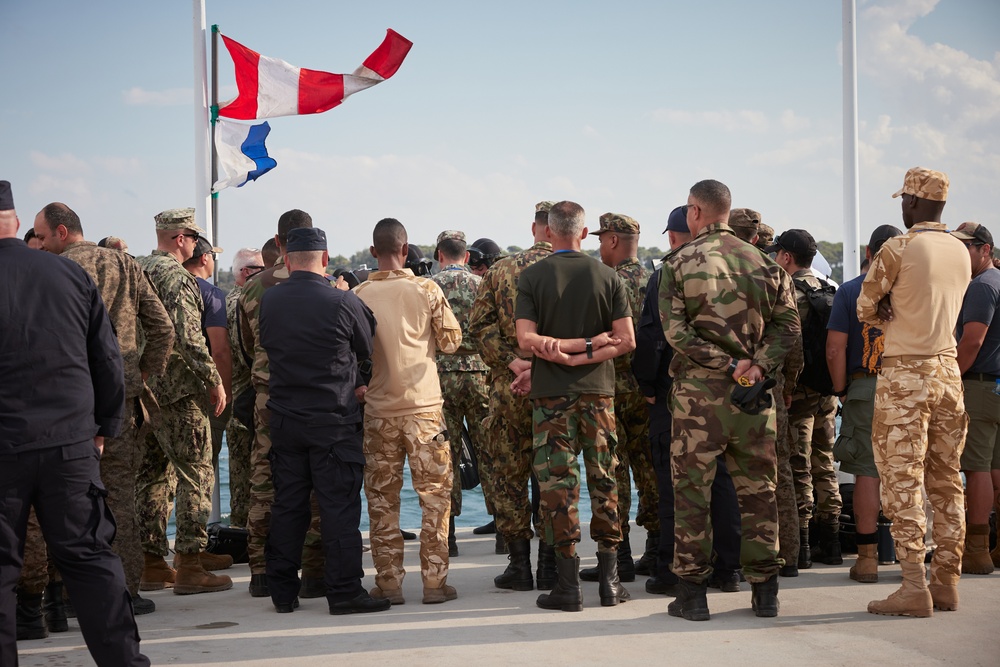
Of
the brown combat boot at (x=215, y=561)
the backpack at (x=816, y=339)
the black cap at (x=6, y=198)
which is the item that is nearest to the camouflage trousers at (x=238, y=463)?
the brown combat boot at (x=215, y=561)

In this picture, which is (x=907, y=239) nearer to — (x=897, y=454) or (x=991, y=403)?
(x=897, y=454)

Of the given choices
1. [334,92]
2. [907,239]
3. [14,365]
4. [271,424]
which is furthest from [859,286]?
[334,92]

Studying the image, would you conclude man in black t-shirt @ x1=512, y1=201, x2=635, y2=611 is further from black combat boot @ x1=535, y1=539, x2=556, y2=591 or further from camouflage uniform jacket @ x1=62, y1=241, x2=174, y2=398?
camouflage uniform jacket @ x1=62, y1=241, x2=174, y2=398

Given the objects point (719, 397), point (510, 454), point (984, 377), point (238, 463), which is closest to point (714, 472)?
point (719, 397)

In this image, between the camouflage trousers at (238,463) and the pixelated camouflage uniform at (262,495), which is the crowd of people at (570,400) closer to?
the pixelated camouflage uniform at (262,495)

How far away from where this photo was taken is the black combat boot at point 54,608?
5352mm

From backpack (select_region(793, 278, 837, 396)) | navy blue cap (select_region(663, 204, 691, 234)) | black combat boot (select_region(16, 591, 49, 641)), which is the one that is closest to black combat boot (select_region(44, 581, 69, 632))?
black combat boot (select_region(16, 591, 49, 641))

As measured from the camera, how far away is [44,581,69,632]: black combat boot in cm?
535

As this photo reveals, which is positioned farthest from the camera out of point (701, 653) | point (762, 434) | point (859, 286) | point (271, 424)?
point (859, 286)

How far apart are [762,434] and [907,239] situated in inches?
53.0

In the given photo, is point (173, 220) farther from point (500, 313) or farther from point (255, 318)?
point (500, 313)

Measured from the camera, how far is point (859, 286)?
626 cm

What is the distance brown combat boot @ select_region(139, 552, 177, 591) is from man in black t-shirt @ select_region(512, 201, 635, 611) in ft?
8.63

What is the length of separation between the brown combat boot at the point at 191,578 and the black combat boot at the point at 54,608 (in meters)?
0.93
